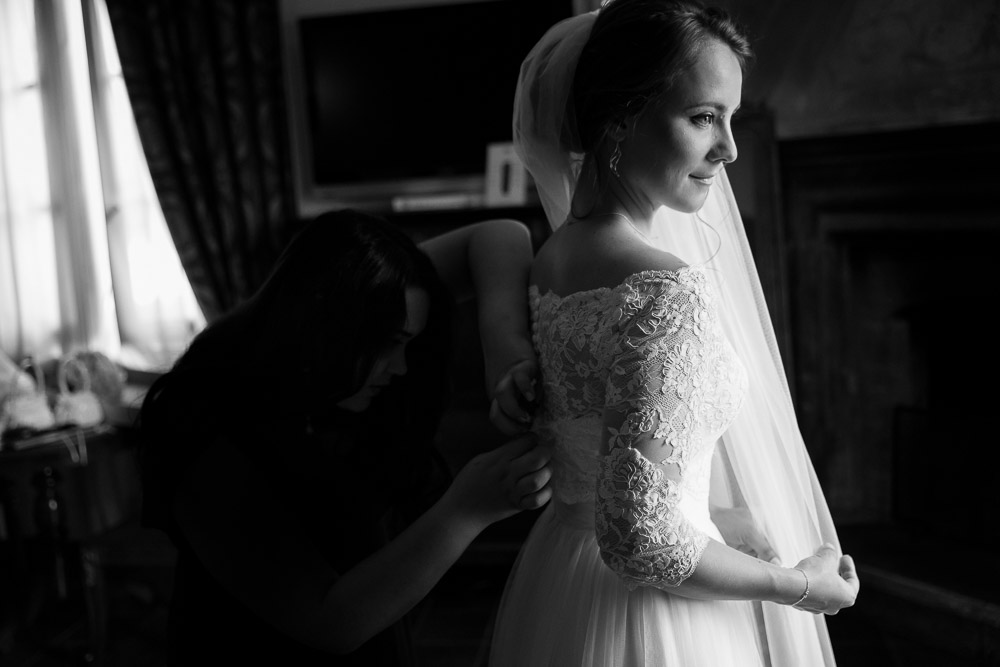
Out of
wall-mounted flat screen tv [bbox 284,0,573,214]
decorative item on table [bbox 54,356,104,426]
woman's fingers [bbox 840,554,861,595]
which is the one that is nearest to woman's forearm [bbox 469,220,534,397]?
woman's fingers [bbox 840,554,861,595]

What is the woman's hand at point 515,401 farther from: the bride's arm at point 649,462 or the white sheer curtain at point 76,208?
the white sheer curtain at point 76,208

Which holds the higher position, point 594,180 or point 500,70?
point 500,70

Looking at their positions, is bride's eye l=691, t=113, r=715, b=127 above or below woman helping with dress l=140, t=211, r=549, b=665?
above

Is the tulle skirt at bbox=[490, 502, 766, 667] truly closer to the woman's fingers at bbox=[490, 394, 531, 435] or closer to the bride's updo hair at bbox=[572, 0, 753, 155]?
the woman's fingers at bbox=[490, 394, 531, 435]

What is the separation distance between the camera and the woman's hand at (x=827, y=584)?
3.17ft

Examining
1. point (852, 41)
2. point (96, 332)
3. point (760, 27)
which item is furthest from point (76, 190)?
point (852, 41)

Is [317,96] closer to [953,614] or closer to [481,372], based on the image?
[481,372]

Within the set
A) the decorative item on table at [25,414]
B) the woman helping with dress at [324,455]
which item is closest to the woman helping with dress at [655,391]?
the woman helping with dress at [324,455]

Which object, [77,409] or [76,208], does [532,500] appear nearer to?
[77,409]

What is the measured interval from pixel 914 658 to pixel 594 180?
2135 millimetres

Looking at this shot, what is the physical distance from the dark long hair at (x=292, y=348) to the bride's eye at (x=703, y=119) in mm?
443

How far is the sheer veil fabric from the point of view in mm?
1113

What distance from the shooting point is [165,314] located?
3.84 meters

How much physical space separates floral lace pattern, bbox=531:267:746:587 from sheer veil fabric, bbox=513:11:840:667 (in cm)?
28
